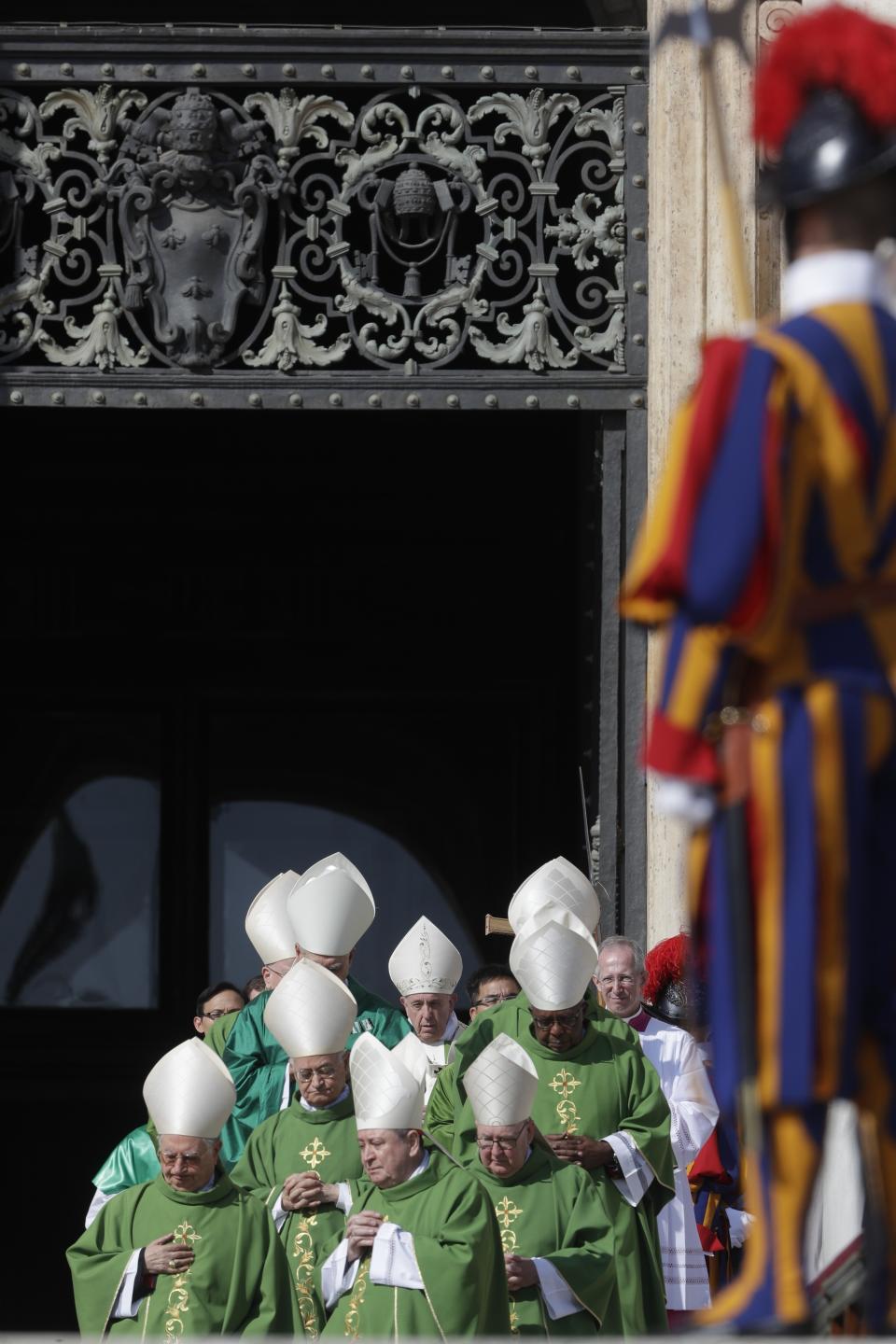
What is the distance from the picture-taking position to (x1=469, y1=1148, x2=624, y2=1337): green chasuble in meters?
7.86

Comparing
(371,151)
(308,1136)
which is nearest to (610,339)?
(371,151)

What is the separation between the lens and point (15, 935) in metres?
14.9

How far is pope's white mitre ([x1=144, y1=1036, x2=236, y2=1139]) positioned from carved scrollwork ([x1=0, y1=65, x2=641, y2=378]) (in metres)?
3.10

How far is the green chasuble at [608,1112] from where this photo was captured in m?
8.25

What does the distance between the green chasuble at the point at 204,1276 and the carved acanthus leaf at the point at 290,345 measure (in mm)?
3340

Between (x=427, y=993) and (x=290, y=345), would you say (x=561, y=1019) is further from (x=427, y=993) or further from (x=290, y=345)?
(x=290, y=345)

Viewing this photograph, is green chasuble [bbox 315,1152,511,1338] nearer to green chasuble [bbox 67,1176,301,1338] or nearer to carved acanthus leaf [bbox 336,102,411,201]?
green chasuble [bbox 67,1176,301,1338]

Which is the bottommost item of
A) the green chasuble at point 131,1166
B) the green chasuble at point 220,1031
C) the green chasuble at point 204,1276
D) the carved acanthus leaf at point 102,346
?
the green chasuble at point 204,1276

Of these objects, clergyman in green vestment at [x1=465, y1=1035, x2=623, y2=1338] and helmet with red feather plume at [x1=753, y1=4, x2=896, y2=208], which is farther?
clergyman in green vestment at [x1=465, y1=1035, x2=623, y2=1338]

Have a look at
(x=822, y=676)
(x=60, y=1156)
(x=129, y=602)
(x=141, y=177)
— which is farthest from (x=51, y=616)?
(x=822, y=676)

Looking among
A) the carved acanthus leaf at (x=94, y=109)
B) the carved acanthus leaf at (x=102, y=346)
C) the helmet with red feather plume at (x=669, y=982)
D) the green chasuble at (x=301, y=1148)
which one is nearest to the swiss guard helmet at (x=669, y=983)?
the helmet with red feather plume at (x=669, y=982)

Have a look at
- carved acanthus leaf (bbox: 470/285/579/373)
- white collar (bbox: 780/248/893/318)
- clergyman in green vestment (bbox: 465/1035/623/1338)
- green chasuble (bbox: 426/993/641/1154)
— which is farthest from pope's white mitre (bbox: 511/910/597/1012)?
white collar (bbox: 780/248/893/318)

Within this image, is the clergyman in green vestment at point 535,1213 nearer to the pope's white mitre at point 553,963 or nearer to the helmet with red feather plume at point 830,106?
the pope's white mitre at point 553,963

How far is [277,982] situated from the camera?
9.20 meters
